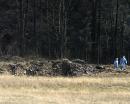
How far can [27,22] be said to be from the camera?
84188 mm

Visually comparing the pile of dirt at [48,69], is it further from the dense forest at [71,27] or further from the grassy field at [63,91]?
the dense forest at [71,27]

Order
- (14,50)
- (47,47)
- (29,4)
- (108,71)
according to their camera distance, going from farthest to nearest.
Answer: (29,4), (47,47), (14,50), (108,71)

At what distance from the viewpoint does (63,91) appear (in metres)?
26.7

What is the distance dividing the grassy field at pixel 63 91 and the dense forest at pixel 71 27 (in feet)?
146

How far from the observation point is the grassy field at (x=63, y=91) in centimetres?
2222

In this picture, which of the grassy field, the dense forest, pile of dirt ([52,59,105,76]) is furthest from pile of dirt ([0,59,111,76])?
the dense forest

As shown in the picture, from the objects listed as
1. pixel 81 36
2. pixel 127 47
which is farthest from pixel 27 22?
pixel 127 47

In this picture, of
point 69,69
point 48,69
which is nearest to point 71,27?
point 48,69

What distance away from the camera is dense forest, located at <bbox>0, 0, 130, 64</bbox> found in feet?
254

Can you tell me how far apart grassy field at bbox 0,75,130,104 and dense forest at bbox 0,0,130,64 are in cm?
4439

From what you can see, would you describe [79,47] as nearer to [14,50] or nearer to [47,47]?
[47,47]

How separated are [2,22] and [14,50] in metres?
11.5


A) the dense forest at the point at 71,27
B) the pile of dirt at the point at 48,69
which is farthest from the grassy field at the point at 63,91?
the dense forest at the point at 71,27

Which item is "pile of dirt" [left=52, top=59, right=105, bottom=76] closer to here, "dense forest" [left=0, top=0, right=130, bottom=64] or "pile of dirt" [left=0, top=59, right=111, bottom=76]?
"pile of dirt" [left=0, top=59, right=111, bottom=76]
